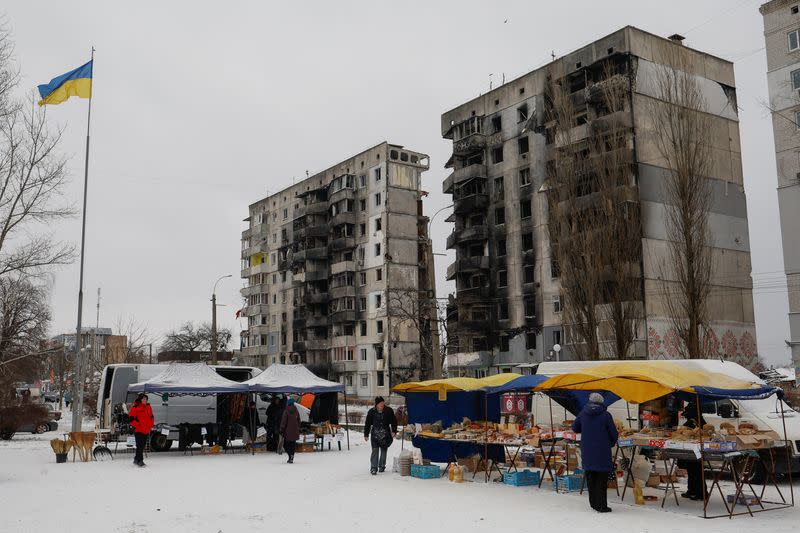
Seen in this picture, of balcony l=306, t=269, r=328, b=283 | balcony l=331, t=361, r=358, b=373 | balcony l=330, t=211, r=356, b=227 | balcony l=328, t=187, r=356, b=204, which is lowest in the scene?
balcony l=331, t=361, r=358, b=373

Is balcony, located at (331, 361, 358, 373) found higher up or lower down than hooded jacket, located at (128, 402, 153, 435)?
higher up

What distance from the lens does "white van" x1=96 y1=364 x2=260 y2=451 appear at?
83.7ft

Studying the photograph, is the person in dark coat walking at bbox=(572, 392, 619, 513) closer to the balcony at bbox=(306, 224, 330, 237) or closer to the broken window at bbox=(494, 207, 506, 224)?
the broken window at bbox=(494, 207, 506, 224)

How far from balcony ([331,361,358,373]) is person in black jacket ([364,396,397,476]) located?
2035 inches

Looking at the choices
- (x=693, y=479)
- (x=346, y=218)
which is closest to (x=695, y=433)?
(x=693, y=479)

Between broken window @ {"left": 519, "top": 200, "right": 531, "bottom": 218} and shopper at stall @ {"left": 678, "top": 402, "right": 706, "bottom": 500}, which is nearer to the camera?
shopper at stall @ {"left": 678, "top": 402, "right": 706, "bottom": 500}

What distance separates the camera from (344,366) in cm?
7006

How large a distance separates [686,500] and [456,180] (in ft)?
153

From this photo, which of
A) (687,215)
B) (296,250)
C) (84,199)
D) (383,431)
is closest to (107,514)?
(383,431)

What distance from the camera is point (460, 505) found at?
12.8 meters

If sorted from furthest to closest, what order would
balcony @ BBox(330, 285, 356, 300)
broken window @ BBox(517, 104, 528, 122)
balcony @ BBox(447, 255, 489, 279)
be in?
balcony @ BBox(330, 285, 356, 300), balcony @ BBox(447, 255, 489, 279), broken window @ BBox(517, 104, 528, 122)

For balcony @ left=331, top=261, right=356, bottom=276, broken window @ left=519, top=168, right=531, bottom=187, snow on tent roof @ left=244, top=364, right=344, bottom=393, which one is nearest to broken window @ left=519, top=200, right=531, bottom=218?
broken window @ left=519, top=168, right=531, bottom=187

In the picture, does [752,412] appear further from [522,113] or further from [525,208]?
[522,113]

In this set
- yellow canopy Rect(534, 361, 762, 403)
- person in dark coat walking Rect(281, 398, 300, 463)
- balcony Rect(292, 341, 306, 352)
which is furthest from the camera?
balcony Rect(292, 341, 306, 352)
